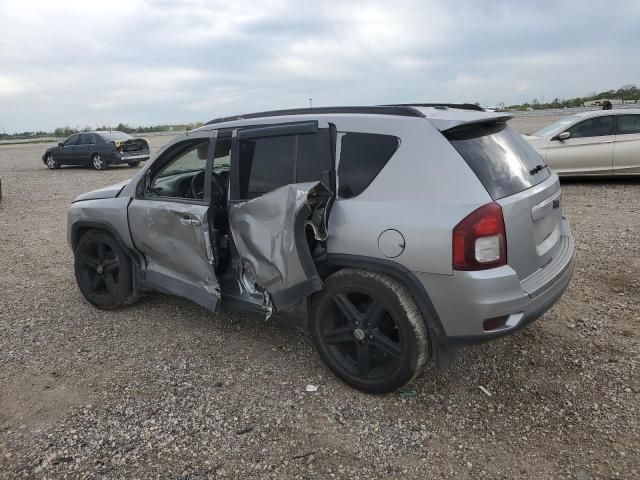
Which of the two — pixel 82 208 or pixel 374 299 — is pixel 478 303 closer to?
pixel 374 299

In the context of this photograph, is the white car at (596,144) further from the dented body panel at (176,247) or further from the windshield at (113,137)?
the windshield at (113,137)

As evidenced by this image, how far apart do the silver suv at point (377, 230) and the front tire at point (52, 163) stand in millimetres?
18747

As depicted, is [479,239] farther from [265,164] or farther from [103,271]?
[103,271]

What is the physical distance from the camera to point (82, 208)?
473 centimetres

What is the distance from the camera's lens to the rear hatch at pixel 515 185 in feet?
9.43

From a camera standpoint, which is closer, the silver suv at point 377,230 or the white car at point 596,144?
the silver suv at point 377,230

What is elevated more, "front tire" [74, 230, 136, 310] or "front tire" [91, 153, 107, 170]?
"front tire" [91, 153, 107, 170]

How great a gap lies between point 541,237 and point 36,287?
17.0 feet

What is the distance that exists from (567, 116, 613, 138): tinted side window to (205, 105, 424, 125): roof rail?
26.5ft

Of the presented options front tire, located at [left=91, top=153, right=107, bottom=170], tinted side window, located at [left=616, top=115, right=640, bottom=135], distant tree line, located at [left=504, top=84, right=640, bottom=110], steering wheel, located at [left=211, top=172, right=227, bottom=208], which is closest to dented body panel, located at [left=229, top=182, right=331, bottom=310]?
steering wheel, located at [left=211, top=172, right=227, bottom=208]

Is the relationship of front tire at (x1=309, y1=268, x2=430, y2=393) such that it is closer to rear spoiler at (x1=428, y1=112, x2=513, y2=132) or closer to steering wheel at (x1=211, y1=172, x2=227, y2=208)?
rear spoiler at (x1=428, y1=112, x2=513, y2=132)

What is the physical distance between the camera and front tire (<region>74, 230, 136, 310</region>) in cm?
454

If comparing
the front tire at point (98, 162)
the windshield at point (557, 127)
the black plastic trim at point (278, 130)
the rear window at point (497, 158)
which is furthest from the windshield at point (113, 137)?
the rear window at point (497, 158)

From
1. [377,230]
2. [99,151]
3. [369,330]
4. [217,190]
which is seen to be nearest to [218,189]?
[217,190]
